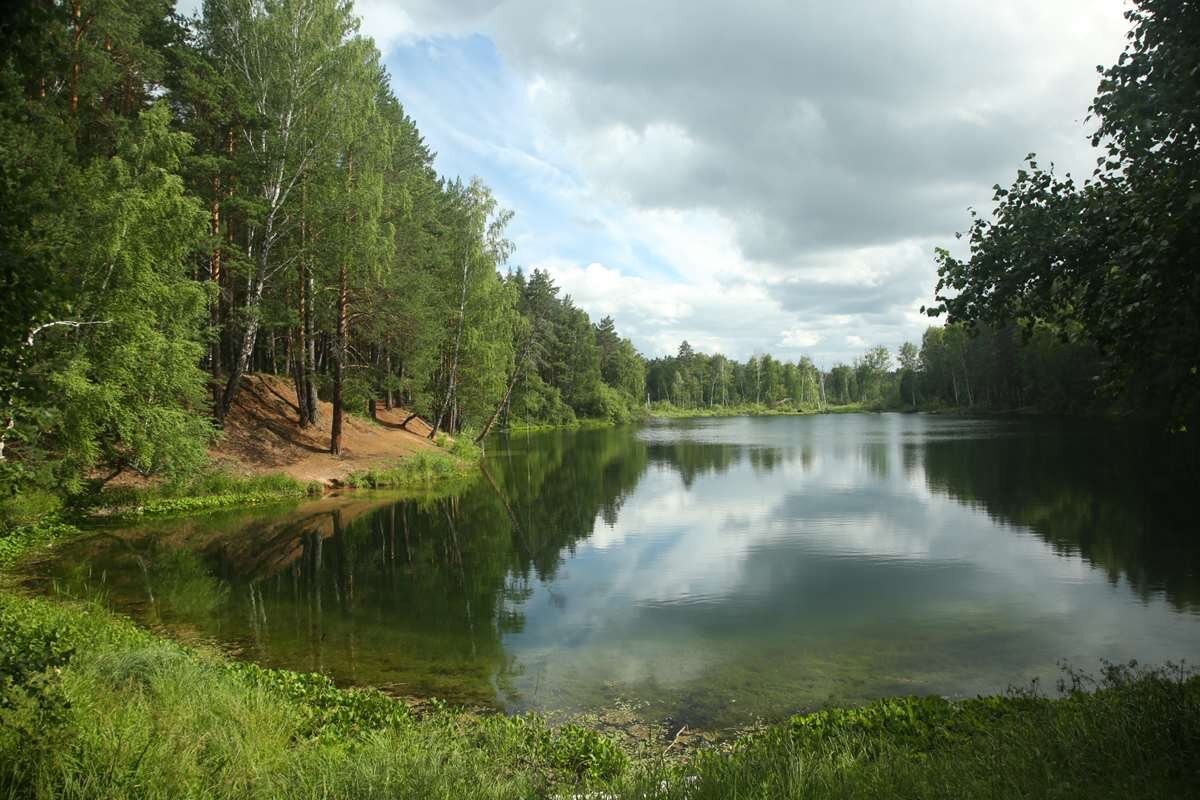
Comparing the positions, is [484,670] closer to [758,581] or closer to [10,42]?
[758,581]

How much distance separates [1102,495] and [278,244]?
3294 centimetres

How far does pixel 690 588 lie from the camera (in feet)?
47.3

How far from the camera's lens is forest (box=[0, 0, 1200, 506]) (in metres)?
5.16

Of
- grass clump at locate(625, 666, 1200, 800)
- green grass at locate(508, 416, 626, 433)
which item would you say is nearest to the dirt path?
grass clump at locate(625, 666, 1200, 800)

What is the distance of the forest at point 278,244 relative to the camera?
516cm

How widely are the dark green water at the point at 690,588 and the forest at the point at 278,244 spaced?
3.84 meters

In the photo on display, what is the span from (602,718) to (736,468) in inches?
1180

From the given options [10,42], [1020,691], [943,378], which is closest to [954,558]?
[1020,691]

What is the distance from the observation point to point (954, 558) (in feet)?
53.6

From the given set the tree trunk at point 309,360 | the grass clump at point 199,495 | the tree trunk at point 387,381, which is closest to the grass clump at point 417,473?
the grass clump at point 199,495

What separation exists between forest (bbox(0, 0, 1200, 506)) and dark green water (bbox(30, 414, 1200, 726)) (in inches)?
151

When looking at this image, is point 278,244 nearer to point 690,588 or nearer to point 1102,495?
point 690,588

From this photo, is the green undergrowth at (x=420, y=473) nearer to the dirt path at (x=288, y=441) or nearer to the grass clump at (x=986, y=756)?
the dirt path at (x=288, y=441)

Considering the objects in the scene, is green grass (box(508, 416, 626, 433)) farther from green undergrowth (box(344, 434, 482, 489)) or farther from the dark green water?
the dark green water
